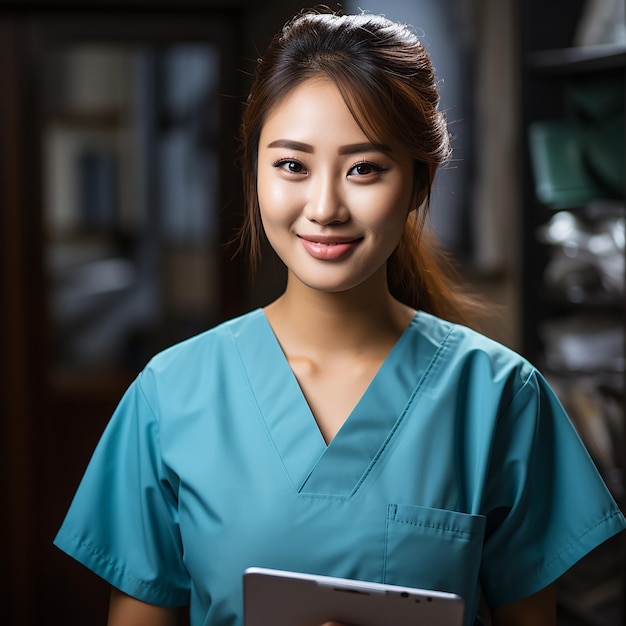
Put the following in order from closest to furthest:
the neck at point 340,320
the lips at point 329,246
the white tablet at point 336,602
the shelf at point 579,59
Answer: the white tablet at point 336,602 < the lips at point 329,246 < the neck at point 340,320 < the shelf at point 579,59

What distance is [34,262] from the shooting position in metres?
2.74

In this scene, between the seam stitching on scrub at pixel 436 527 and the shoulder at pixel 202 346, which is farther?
the shoulder at pixel 202 346

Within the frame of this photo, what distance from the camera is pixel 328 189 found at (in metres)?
0.90

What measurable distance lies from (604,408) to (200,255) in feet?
4.33

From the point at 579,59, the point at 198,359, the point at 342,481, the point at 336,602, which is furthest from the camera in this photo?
the point at 579,59

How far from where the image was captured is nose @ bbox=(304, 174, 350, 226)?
0.89m

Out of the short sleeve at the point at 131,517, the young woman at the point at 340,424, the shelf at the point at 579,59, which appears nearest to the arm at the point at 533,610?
the young woman at the point at 340,424

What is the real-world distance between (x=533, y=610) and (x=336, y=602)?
28 cm

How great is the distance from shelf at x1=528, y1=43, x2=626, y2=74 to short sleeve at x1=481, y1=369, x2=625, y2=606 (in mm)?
1155

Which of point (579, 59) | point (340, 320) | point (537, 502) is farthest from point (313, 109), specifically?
point (579, 59)

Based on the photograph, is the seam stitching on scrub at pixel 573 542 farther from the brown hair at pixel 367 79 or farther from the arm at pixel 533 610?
the brown hair at pixel 367 79

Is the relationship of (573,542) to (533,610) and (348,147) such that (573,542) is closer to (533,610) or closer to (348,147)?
(533,610)

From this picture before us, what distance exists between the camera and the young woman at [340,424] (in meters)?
0.92

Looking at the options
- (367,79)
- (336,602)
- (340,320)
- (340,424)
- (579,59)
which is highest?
(579,59)
